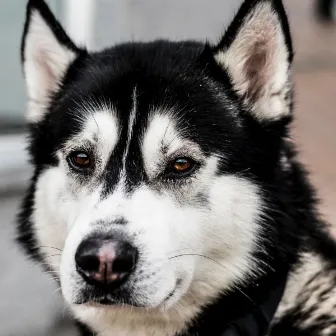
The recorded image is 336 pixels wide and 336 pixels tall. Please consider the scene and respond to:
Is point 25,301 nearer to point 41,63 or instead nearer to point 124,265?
point 41,63

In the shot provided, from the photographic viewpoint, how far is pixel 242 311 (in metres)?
3.03

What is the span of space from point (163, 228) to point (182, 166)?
12.6 inches

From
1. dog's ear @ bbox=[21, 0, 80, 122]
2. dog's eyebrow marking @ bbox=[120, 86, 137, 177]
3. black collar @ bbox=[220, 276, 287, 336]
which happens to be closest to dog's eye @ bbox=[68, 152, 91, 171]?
dog's eyebrow marking @ bbox=[120, 86, 137, 177]

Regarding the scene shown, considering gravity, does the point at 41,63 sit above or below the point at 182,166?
above

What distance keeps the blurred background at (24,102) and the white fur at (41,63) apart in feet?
3.11

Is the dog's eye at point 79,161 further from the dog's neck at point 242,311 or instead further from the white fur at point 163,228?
the dog's neck at point 242,311

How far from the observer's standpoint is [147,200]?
280 centimetres

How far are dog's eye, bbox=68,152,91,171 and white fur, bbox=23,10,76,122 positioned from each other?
0.44 meters

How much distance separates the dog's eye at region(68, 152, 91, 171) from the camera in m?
3.02

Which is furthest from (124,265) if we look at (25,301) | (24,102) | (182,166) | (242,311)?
(24,102)

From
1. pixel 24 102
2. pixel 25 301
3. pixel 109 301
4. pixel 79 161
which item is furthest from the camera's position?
pixel 24 102

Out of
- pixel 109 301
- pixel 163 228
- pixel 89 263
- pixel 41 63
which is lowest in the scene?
pixel 109 301

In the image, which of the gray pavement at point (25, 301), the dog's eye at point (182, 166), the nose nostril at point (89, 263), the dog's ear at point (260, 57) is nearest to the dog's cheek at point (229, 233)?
the dog's eye at point (182, 166)

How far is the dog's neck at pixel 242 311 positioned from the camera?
2996 millimetres
